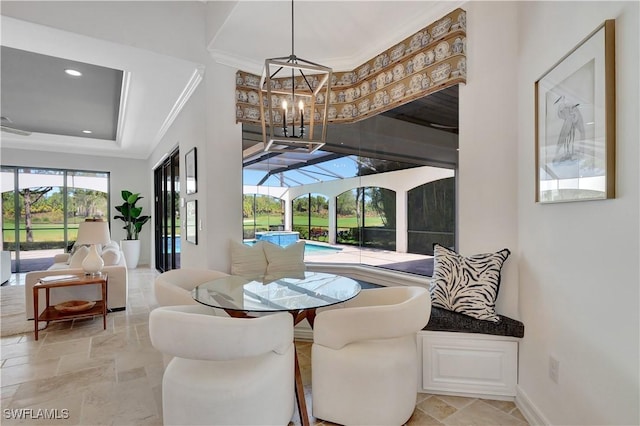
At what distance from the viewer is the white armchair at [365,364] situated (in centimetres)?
179

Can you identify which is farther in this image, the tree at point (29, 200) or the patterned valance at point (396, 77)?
the tree at point (29, 200)

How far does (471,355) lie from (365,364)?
91 cm

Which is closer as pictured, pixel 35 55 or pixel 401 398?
pixel 401 398

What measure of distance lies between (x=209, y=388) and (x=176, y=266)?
13.7 ft

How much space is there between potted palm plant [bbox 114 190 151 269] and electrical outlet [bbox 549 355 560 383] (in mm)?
8009

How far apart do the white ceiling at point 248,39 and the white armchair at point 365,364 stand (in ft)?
8.17

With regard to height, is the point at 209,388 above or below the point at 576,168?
below

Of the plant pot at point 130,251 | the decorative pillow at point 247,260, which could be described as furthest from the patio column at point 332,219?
the plant pot at point 130,251

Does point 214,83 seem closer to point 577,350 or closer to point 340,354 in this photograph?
point 340,354

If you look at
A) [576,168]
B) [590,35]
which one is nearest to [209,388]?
[576,168]

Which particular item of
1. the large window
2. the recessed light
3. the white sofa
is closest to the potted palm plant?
the large window

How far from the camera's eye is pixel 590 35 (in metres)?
1.51

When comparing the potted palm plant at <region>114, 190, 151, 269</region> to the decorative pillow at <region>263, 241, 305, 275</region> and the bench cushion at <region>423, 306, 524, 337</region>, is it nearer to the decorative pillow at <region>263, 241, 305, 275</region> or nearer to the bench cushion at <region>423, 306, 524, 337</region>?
the decorative pillow at <region>263, 241, 305, 275</region>

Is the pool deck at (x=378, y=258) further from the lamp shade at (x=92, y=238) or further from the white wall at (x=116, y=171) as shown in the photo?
the white wall at (x=116, y=171)
